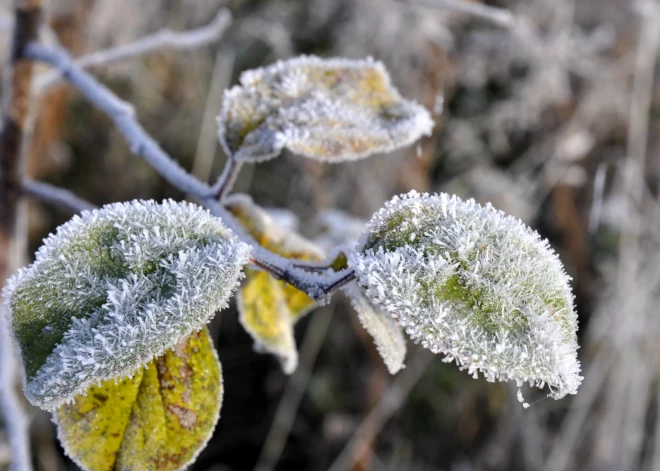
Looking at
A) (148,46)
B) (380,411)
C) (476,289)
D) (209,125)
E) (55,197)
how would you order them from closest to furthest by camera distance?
(476,289)
(55,197)
(148,46)
(380,411)
(209,125)

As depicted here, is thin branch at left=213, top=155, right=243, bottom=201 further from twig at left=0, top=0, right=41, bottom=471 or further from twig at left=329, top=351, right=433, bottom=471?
twig at left=329, top=351, right=433, bottom=471

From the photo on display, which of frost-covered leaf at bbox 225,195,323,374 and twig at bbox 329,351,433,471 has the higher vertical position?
frost-covered leaf at bbox 225,195,323,374

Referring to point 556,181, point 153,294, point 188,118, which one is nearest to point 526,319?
point 153,294

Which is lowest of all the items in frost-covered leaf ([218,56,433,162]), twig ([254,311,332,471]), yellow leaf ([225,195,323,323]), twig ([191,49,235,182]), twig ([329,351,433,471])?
twig ([254,311,332,471])

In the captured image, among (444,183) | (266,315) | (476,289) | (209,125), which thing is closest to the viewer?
(476,289)

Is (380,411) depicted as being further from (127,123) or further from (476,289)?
(476,289)

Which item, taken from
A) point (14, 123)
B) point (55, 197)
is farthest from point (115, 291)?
point (14, 123)

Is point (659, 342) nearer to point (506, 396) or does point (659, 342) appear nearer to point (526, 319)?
point (506, 396)

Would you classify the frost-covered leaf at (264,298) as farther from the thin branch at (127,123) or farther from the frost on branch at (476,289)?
the frost on branch at (476,289)

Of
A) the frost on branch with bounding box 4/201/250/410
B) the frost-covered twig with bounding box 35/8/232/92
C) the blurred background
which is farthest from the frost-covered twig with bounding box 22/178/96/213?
the blurred background
